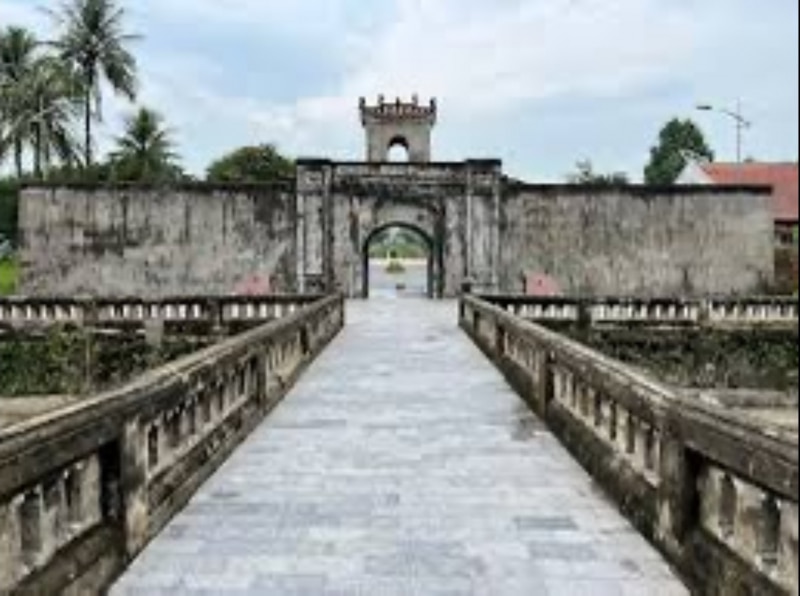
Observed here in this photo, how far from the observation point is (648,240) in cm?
3697

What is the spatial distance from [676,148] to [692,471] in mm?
81406

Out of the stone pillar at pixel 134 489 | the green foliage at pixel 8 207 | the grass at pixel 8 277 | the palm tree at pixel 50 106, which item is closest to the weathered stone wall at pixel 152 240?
the grass at pixel 8 277

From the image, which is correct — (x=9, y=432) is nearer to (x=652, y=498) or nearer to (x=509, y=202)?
(x=652, y=498)

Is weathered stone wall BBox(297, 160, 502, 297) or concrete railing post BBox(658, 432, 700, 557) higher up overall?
weathered stone wall BBox(297, 160, 502, 297)

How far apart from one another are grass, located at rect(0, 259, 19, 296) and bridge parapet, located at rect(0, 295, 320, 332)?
1529 centimetres

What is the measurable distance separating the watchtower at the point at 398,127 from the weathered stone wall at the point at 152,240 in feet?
44.2

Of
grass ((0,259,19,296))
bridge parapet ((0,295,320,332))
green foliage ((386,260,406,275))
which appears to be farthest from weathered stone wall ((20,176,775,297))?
green foliage ((386,260,406,275))

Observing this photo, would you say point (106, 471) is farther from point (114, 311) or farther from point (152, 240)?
point (152, 240)

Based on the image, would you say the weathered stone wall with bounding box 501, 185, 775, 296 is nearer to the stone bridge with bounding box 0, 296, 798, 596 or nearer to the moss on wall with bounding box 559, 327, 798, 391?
the moss on wall with bounding box 559, 327, 798, 391

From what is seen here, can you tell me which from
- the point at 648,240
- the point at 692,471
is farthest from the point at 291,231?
the point at 692,471

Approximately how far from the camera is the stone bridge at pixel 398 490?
4.62 meters

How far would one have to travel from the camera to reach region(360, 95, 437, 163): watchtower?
4862 centimetres

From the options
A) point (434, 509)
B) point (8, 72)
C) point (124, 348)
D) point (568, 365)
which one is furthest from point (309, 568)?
point (8, 72)

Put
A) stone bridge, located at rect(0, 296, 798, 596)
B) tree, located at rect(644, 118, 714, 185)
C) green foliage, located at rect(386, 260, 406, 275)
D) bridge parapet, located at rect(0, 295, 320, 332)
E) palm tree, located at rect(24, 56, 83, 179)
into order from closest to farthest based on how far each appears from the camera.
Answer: stone bridge, located at rect(0, 296, 798, 596)
bridge parapet, located at rect(0, 295, 320, 332)
palm tree, located at rect(24, 56, 83, 179)
green foliage, located at rect(386, 260, 406, 275)
tree, located at rect(644, 118, 714, 185)
